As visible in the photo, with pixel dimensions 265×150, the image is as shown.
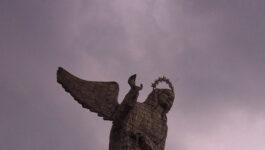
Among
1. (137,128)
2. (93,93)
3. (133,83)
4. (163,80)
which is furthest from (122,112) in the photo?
(163,80)

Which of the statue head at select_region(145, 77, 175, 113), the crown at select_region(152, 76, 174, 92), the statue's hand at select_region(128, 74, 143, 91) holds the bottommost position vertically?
the statue's hand at select_region(128, 74, 143, 91)

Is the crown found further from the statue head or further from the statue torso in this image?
the statue torso

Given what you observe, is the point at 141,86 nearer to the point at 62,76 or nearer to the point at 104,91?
the point at 104,91

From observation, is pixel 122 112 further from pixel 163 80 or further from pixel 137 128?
pixel 163 80

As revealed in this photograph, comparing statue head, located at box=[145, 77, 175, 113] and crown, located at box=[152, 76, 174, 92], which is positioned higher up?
crown, located at box=[152, 76, 174, 92]

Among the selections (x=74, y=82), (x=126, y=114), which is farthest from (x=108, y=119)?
(x=74, y=82)

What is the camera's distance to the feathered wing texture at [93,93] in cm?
1572

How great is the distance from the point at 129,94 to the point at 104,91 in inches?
40.7

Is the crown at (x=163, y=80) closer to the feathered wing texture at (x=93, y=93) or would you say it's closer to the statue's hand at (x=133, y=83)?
the feathered wing texture at (x=93, y=93)

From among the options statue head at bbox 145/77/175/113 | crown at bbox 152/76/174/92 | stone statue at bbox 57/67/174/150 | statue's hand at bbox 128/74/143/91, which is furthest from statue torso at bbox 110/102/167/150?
crown at bbox 152/76/174/92

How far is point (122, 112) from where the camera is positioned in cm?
1571

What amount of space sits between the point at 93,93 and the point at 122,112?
112cm

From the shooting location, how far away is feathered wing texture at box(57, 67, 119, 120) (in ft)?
51.6

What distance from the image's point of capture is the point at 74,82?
15992 mm
